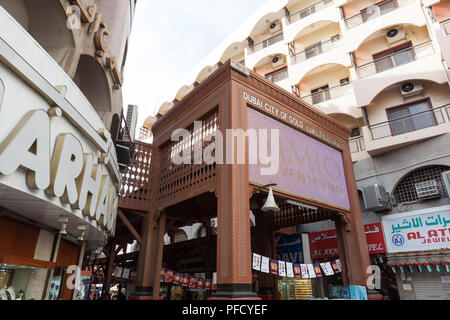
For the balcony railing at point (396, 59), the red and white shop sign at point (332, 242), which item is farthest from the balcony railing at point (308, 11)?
the red and white shop sign at point (332, 242)

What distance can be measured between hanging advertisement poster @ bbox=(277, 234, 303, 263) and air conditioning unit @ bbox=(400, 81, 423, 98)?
34.6 ft

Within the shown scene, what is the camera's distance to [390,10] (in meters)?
19.4

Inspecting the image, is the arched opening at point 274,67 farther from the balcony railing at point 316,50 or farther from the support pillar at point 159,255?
the support pillar at point 159,255

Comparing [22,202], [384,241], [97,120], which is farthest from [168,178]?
[384,241]

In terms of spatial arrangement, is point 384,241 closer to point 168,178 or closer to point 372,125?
point 372,125

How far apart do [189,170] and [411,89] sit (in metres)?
14.3

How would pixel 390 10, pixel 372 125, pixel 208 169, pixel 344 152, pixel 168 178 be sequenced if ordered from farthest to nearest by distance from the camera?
pixel 390 10
pixel 372 125
pixel 344 152
pixel 168 178
pixel 208 169

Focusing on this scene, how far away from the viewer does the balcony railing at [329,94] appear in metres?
20.5

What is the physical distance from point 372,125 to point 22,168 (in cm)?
1728

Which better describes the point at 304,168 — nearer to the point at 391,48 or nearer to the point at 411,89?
the point at 411,89

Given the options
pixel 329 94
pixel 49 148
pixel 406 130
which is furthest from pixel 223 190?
pixel 329 94

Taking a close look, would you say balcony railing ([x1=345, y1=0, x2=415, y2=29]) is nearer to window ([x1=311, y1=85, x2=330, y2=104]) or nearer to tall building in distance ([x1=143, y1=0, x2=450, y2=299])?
tall building in distance ([x1=143, y1=0, x2=450, y2=299])

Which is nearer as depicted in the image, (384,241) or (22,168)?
(22,168)

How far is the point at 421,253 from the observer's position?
13.1 metres
